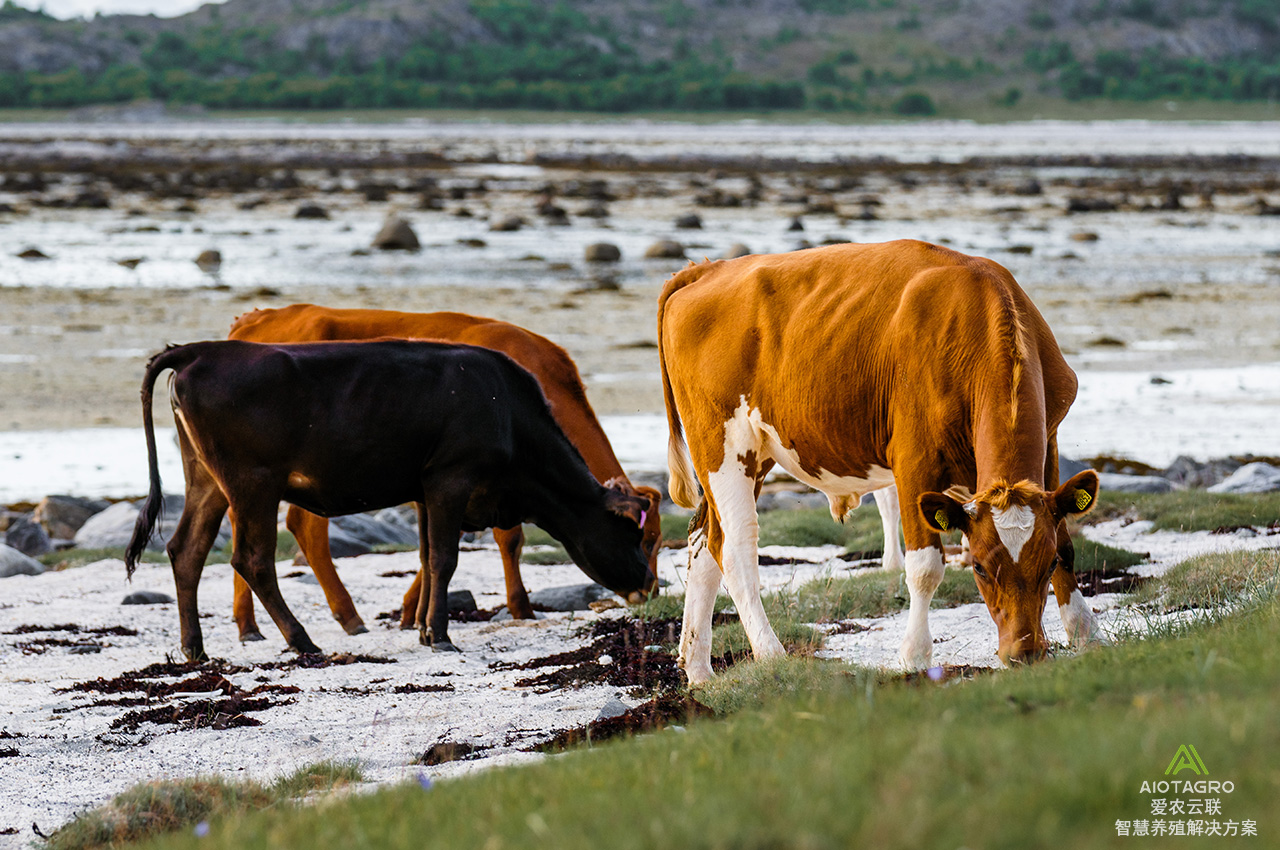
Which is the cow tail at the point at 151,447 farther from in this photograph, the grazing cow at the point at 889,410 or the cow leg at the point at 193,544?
the grazing cow at the point at 889,410

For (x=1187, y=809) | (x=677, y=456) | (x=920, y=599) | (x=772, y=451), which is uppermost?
(x=1187, y=809)

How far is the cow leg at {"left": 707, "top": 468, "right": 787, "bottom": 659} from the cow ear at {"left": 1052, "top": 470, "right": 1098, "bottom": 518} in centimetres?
205

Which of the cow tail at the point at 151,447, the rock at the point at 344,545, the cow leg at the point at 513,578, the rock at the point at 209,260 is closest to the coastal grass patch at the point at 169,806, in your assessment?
the cow tail at the point at 151,447

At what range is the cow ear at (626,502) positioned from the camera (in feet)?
33.9

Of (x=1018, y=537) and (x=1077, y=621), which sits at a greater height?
(x=1018, y=537)

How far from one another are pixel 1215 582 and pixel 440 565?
5.04 m

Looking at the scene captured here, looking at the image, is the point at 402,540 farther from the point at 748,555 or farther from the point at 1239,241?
the point at 1239,241

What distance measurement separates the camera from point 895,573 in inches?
424

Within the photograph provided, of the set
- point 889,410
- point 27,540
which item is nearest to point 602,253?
point 27,540

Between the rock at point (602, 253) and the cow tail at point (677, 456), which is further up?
the cow tail at point (677, 456)

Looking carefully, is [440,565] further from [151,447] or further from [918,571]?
[918,571]

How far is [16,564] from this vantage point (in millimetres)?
12633

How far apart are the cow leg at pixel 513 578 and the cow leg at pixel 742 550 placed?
3.05m

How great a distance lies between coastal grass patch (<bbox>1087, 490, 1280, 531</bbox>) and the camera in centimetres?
1182
